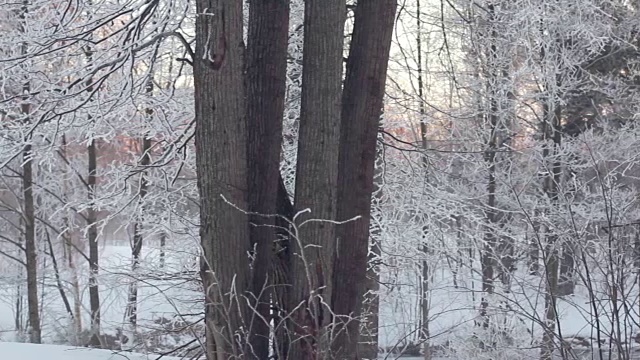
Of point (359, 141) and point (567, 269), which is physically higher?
point (359, 141)

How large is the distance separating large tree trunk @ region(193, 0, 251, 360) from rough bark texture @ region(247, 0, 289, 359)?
0.18 meters

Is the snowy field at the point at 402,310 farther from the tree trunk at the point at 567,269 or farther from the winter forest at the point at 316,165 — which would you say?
the tree trunk at the point at 567,269

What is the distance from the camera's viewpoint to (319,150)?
408 centimetres

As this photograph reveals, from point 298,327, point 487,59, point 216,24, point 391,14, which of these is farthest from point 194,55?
point 487,59

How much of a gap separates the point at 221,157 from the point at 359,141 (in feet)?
3.18

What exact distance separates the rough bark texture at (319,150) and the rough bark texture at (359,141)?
0.95 ft

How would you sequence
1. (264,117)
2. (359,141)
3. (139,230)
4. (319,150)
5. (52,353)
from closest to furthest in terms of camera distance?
1. (319,150)
2. (264,117)
3. (359,141)
4. (52,353)
5. (139,230)

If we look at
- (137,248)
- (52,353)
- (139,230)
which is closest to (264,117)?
(52,353)

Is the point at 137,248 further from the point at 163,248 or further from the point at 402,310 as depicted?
the point at 402,310

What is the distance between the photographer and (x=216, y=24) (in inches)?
152

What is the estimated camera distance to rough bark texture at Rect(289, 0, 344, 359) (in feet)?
13.3

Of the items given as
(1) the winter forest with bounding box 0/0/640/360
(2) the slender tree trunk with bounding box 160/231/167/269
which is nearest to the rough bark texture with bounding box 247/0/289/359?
(1) the winter forest with bounding box 0/0/640/360

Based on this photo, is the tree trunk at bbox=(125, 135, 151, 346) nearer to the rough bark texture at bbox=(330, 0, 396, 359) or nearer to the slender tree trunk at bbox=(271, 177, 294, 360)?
the slender tree trunk at bbox=(271, 177, 294, 360)

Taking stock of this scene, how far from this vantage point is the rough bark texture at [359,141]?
14.5ft
